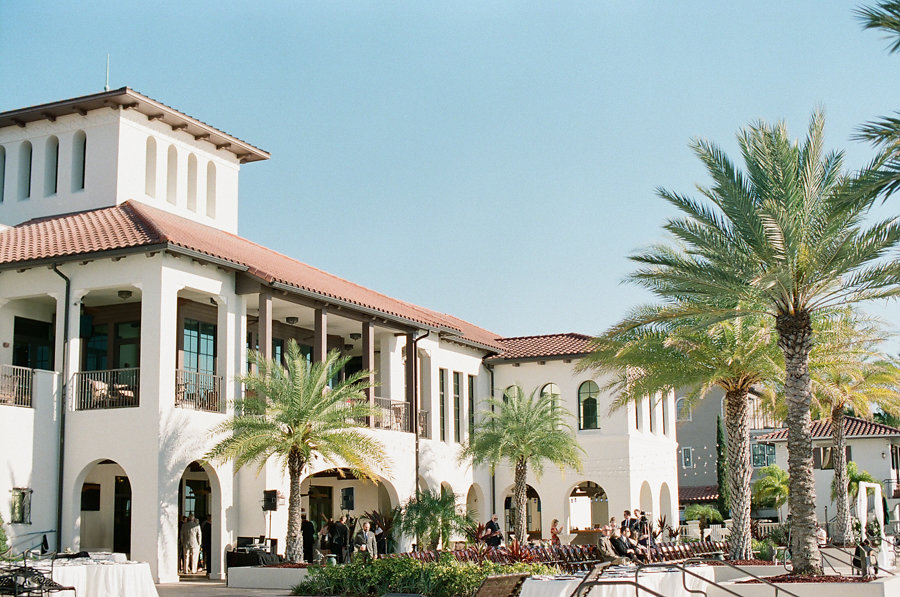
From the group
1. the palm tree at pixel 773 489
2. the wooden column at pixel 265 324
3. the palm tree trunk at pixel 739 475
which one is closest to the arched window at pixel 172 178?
the wooden column at pixel 265 324

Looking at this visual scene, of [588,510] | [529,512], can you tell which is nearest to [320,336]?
[529,512]

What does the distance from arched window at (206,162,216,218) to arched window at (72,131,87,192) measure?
14.4ft

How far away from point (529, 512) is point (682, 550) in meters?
17.0

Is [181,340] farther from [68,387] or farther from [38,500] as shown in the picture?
[38,500]

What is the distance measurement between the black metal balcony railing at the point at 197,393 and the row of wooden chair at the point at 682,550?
12027 mm

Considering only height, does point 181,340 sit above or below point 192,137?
below

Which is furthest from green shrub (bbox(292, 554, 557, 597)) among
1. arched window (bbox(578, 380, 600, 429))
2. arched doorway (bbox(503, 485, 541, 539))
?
arched window (bbox(578, 380, 600, 429))

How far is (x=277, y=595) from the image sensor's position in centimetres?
2136

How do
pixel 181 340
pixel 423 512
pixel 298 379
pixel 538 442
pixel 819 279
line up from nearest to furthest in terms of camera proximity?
pixel 819 279 < pixel 298 379 < pixel 181 340 < pixel 423 512 < pixel 538 442

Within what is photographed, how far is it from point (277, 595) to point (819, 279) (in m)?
12.3

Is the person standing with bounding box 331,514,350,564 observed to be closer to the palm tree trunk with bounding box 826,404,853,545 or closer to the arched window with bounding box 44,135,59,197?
the arched window with bounding box 44,135,59,197

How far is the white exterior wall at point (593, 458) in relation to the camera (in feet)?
127

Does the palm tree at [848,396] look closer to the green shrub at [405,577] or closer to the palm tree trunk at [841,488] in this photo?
the palm tree trunk at [841,488]

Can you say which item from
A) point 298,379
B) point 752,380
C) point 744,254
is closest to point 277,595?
point 298,379
